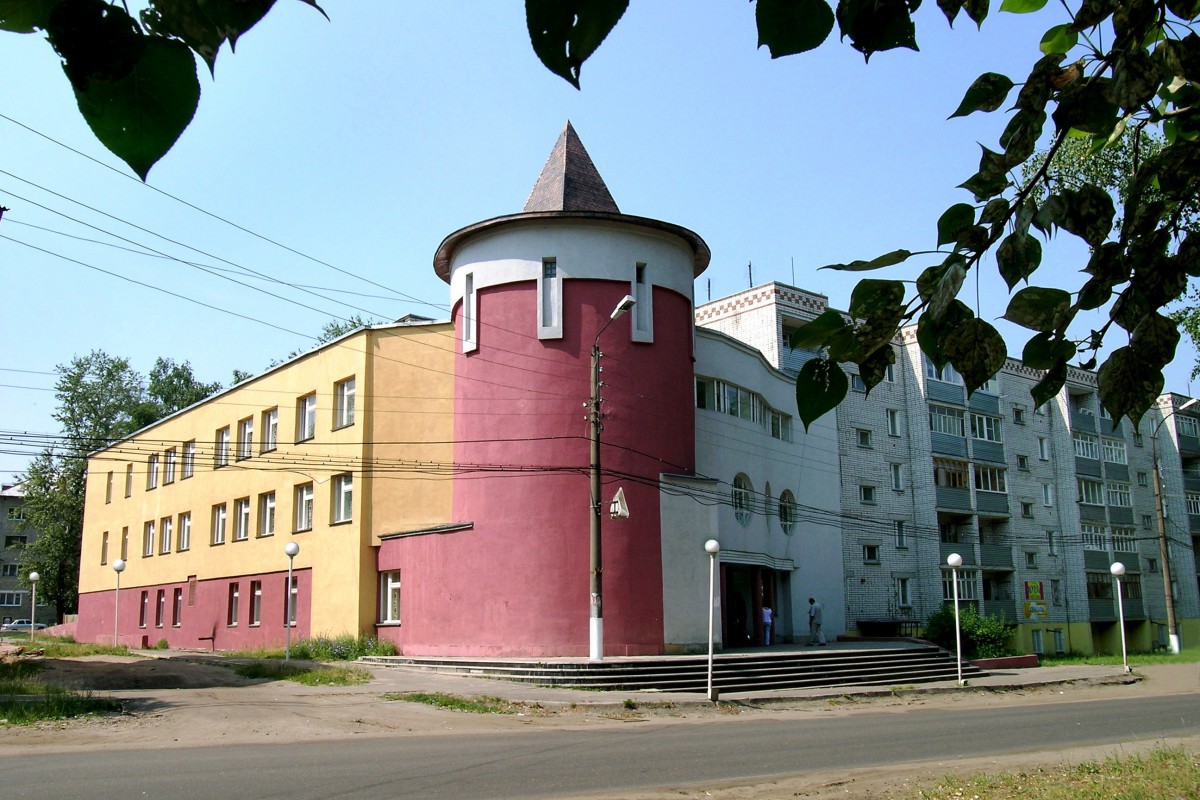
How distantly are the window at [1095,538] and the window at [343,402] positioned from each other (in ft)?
125

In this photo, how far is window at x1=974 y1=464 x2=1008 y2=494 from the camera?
47.8 meters

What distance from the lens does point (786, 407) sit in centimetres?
3719

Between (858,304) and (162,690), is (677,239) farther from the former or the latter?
(858,304)

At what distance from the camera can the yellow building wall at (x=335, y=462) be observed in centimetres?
3078

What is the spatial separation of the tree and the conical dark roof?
37456mm

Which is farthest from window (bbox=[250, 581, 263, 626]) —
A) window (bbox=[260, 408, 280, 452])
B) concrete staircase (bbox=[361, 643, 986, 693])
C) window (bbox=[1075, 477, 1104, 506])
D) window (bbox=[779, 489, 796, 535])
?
window (bbox=[1075, 477, 1104, 506])

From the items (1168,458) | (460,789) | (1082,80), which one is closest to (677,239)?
(460,789)

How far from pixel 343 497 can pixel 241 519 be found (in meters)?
7.80

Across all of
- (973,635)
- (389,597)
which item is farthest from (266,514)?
(973,635)

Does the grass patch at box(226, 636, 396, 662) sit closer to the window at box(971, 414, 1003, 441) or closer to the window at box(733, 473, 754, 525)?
the window at box(733, 473, 754, 525)

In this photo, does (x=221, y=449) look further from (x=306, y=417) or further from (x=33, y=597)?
(x=33, y=597)

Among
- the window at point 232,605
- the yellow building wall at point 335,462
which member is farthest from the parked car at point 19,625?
the window at point 232,605

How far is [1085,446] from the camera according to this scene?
2159 inches

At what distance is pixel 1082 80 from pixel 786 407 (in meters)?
35.0
